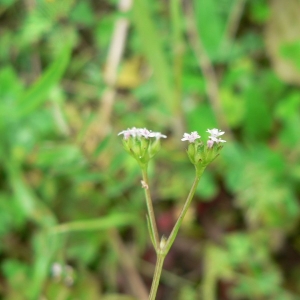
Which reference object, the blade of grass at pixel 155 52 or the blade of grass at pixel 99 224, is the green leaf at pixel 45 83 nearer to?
the blade of grass at pixel 155 52

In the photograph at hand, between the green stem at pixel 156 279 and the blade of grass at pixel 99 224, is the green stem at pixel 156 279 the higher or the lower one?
the lower one

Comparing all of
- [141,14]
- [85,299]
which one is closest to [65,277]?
[85,299]

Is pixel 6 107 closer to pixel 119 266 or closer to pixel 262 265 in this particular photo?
pixel 119 266

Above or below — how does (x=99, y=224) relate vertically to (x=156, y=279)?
above

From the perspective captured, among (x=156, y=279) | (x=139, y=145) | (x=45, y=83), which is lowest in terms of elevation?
(x=156, y=279)

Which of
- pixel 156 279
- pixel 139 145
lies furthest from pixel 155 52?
pixel 156 279

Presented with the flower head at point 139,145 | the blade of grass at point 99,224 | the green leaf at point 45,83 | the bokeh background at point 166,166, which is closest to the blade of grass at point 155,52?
the bokeh background at point 166,166

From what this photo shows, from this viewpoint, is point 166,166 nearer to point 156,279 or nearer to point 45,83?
point 45,83

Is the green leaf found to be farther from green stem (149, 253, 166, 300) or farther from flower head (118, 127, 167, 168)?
green stem (149, 253, 166, 300)
